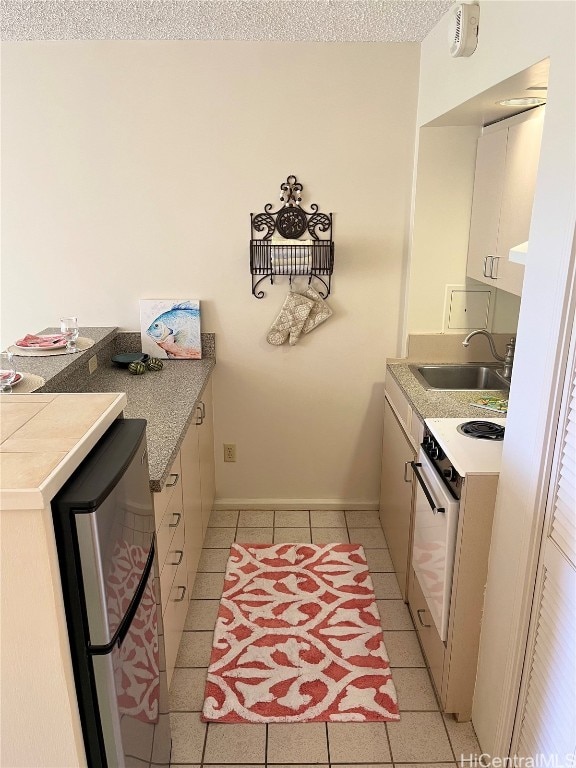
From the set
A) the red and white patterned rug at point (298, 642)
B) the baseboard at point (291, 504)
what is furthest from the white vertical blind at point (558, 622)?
the baseboard at point (291, 504)

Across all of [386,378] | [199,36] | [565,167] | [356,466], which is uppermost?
[199,36]

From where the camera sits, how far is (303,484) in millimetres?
3520

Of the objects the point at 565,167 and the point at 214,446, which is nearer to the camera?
the point at 565,167

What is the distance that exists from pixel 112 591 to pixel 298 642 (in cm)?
136

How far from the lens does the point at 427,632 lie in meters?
2.27

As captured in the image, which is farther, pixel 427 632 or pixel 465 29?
pixel 427 632

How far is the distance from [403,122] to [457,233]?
0.60m

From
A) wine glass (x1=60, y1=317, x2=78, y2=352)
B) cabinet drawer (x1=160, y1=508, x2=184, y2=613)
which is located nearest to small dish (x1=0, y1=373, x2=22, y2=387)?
wine glass (x1=60, y1=317, x2=78, y2=352)

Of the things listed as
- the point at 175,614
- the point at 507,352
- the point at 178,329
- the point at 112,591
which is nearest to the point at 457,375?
the point at 507,352

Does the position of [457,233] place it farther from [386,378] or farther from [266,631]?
[266,631]

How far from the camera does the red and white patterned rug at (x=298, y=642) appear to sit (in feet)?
7.02

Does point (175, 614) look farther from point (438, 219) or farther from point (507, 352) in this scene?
point (438, 219)

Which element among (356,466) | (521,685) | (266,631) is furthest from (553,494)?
(356,466)

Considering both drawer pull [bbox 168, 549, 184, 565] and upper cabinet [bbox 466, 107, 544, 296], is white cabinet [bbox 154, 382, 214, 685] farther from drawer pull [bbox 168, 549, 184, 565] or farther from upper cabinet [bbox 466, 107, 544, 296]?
upper cabinet [bbox 466, 107, 544, 296]
